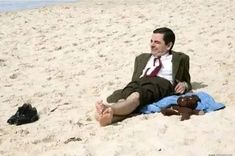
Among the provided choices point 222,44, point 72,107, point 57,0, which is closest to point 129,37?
point 222,44

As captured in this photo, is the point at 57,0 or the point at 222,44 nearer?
the point at 222,44

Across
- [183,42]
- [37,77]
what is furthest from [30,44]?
[183,42]

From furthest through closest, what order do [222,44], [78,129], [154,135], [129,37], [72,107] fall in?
[129,37] < [222,44] < [72,107] < [78,129] < [154,135]

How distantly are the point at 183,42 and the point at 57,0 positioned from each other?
350 inches

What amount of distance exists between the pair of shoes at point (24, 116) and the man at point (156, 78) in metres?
0.75

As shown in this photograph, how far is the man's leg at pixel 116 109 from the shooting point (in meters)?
4.47

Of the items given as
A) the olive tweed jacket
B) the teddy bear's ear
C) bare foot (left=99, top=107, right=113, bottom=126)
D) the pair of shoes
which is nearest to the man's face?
the olive tweed jacket

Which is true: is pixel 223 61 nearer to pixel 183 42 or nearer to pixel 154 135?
pixel 183 42

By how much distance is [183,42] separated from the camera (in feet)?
26.3

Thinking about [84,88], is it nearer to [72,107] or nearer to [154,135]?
[72,107]

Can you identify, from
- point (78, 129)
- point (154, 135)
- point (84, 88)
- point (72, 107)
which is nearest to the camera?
point (154, 135)

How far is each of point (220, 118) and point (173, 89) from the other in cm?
92

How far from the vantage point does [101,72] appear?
22.4 feet

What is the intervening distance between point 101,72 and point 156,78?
189cm
